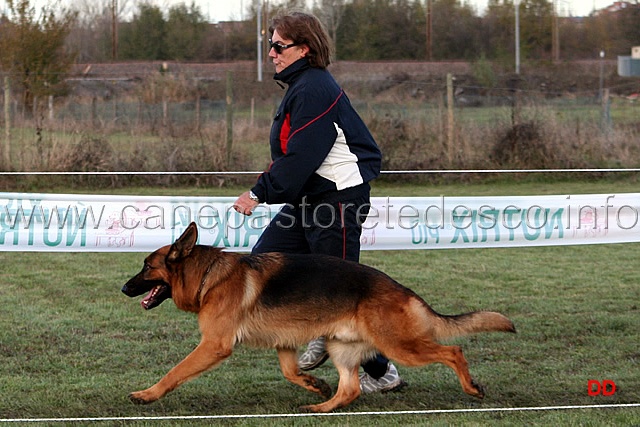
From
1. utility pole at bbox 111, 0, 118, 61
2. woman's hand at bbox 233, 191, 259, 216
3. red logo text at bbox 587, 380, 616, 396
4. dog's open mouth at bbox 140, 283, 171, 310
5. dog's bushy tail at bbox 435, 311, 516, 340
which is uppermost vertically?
utility pole at bbox 111, 0, 118, 61

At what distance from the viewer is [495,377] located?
5754mm

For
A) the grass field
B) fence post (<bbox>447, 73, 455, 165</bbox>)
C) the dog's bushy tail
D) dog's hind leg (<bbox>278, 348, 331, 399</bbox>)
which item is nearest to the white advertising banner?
the grass field

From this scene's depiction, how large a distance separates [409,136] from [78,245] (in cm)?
1115

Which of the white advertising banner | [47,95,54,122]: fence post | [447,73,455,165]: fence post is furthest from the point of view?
[47,95,54,122]: fence post

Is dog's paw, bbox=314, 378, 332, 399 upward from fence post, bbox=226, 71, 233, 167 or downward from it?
downward

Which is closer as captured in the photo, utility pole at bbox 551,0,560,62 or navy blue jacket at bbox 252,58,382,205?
navy blue jacket at bbox 252,58,382,205

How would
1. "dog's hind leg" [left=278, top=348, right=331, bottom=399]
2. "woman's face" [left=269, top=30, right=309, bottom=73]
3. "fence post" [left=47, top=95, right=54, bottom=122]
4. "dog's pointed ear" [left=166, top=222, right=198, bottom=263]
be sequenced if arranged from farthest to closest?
"fence post" [left=47, top=95, right=54, bottom=122], "dog's hind leg" [left=278, top=348, right=331, bottom=399], "woman's face" [left=269, top=30, right=309, bottom=73], "dog's pointed ear" [left=166, top=222, right=198, bottom=263]

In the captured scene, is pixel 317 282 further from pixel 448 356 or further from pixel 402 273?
pixel 402 273

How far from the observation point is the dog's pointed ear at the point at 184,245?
4820 millimetres

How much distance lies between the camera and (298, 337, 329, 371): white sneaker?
5514 millimetres

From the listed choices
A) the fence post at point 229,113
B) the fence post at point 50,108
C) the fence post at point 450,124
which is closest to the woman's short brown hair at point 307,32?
the fence post at point 229,113

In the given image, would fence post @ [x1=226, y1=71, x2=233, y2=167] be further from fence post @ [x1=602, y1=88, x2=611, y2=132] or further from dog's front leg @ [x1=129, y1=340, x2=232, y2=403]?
dog's front leg @ [x1=129, y1=340, x2=232, y2=403]

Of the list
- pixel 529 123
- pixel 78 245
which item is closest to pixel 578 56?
pixel 529 123

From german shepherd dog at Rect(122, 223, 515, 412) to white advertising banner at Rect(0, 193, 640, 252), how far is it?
2391 millimetres
